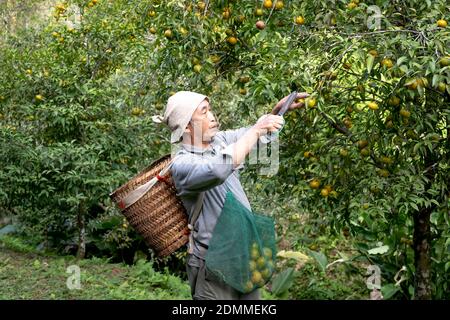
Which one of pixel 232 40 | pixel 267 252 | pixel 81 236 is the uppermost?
pixel 232 40

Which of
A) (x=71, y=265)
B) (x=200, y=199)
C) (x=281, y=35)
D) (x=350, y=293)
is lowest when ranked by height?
(x=350, y=293)

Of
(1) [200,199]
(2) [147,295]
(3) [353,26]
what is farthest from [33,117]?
(1) [200,199]

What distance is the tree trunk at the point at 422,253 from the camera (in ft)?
13.9

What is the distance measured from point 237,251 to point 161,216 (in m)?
0.36

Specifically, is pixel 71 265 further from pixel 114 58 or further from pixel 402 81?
pixel 402 81

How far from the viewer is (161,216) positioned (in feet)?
9.43

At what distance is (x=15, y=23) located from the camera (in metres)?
8.53

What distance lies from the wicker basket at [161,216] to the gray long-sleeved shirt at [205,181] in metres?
0.06

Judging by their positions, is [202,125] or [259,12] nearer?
[202,125]

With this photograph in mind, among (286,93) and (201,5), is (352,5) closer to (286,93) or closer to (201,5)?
(286,93)

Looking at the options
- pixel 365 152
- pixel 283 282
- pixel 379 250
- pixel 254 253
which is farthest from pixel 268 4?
pixel 283 282

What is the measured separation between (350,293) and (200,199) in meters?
4.05

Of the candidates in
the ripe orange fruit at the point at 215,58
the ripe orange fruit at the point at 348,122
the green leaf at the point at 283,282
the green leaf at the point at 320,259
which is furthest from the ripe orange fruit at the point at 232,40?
the green leaf at the point at 283,282

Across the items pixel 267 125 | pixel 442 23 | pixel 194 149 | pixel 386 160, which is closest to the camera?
pixel 267 125
